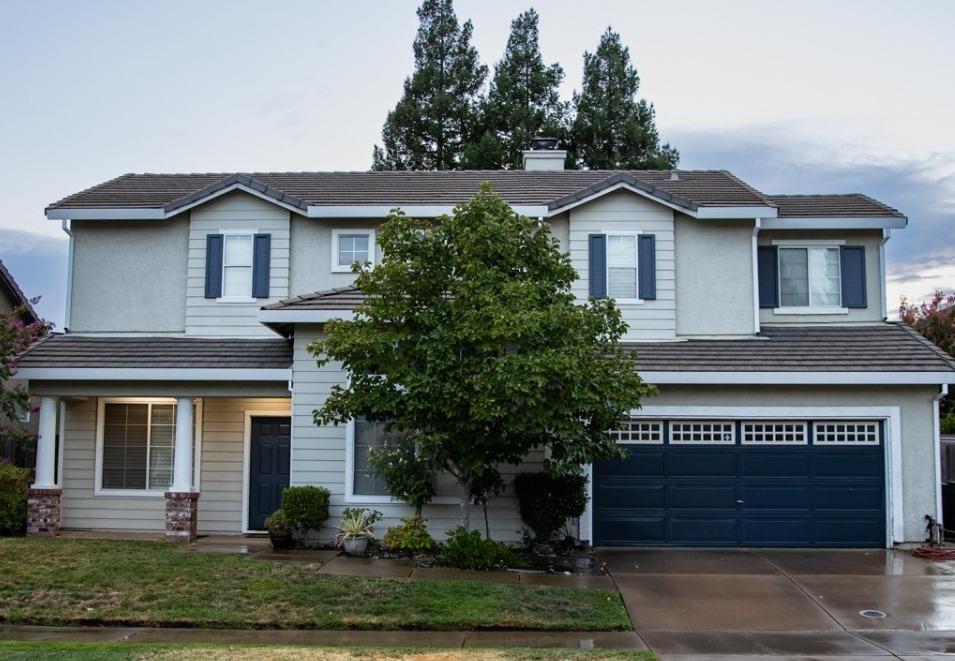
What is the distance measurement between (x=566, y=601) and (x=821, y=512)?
22.1 ft

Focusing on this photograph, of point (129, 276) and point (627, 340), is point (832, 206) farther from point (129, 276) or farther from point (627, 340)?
point (129, 276)

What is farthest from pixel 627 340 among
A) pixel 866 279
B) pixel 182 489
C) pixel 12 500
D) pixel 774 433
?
pixel 12 500

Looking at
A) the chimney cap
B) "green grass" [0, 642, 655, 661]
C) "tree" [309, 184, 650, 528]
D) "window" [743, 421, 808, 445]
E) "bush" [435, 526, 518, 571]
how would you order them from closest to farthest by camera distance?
"green grass" [0, 642, 655, 661]
"tree" [309, 184, 650, 528]
"bush" [435, 526, 518, 571]
"window" [743, 421, 808, 445]
the chimney cap

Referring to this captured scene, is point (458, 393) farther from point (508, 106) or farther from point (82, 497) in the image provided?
point (508, 106)

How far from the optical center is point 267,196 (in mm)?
17469

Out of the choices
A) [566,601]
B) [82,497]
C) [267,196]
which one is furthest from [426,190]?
[566,601]

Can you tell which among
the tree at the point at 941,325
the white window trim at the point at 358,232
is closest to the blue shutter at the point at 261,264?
the white window trim at the point at 358,232

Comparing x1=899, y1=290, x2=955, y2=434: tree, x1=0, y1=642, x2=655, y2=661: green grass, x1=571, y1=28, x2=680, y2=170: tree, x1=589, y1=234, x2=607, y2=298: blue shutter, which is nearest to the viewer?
x1=0, y1=642, x2=655, y2=661: green grass

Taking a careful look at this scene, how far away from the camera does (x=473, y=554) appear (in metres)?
13.2

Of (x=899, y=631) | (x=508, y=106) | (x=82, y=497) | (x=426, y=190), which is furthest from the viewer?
(x=508, y=106)

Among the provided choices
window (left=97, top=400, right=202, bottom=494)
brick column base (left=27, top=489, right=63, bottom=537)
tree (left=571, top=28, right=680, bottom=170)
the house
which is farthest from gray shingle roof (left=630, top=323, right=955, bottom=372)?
tree (left=571, top=28, right=680, bottom=170)

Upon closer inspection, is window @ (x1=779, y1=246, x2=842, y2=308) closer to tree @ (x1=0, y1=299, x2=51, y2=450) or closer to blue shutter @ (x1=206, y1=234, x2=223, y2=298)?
blue shutter @ (x1=206, y1=234, x2=223, y2=298)

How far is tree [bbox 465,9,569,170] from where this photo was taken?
114ft

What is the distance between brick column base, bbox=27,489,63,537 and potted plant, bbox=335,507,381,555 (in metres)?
5.19
